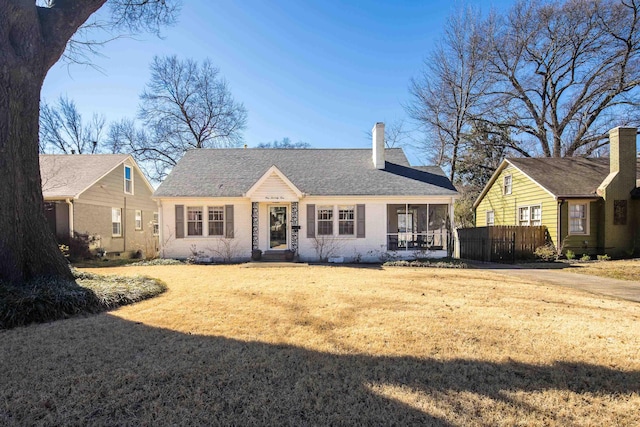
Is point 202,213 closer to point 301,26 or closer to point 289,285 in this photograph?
point 289,285

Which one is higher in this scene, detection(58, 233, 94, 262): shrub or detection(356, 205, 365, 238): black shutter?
detection(356, 205, 365, 238): black shutter

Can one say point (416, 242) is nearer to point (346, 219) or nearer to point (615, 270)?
point (346, 219)

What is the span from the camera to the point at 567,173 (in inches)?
701

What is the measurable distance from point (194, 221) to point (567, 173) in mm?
19832

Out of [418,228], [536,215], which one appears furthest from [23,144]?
[536,215]

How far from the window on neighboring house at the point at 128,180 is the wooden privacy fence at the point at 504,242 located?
20.0 meters

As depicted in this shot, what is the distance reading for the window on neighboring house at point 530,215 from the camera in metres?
17.3

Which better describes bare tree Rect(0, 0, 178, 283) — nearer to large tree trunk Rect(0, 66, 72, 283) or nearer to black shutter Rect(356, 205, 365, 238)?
large tree trunk Rect(0, 66, 72, 283)

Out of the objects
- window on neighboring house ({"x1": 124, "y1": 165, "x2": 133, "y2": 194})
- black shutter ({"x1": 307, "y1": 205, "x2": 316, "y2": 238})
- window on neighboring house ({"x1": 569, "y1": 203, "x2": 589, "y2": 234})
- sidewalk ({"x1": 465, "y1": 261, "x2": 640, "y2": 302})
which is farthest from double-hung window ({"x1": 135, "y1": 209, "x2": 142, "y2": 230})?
window on neighboring house ({"x1": 569, "y1": 203, "x2": 589, "y2": 234})

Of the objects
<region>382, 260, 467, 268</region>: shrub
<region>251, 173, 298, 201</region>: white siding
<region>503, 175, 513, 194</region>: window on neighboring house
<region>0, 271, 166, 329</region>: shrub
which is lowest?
<region>382, 260, 467, 268</region>: shrub

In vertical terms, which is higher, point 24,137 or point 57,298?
point 24,137

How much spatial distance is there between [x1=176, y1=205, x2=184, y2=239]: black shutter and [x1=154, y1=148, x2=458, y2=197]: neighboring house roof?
654 millimetres

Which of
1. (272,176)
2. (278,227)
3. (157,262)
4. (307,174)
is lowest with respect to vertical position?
(157,262)

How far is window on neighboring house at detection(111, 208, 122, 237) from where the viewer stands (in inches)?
707
